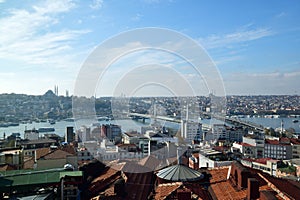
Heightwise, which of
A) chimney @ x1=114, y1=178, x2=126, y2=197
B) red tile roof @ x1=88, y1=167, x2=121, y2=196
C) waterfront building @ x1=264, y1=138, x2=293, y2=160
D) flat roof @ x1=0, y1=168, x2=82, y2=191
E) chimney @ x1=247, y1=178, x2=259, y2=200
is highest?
chimney @ x1=247, y1=178, x2=259, y2=200

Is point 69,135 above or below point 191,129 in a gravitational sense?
above

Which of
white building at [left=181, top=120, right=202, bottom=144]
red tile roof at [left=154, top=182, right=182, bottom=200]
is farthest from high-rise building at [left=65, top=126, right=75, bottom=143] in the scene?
red tile roof at [left=154, top=182, right=182, bottom=200]

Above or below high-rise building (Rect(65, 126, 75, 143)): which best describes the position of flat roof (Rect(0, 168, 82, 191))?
above

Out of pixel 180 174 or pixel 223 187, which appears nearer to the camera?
pixel 223 187

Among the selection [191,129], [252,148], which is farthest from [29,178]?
[191,129]

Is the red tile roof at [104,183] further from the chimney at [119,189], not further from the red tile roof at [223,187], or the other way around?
the red tile roof at [223,187]

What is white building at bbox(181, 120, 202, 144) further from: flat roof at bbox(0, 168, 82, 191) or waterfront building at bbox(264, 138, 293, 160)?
flat roof at bbox(0, 168, 82, 191)

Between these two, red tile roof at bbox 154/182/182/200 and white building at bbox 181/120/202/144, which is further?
white building at bbox 181/120/202/144

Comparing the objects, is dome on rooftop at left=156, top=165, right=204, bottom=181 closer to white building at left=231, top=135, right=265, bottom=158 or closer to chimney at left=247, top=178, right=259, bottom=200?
chimney at left=247, top=178, right=259, bottom=200

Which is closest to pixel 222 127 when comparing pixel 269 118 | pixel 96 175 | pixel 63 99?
pixel 96 175

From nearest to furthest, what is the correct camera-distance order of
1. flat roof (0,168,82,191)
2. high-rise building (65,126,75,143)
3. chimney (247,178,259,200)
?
chimney (247,178,259,200), flat roof (0,168,82,191), high-rise building (65,126,75,143)

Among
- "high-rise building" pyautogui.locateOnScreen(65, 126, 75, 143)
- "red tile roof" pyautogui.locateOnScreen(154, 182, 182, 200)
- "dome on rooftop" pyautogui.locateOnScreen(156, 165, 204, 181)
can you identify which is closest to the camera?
"red tile roof" pyautogui.locateOnScreen(154, 182, 182, 200)

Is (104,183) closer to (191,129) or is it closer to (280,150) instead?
(280,150)
